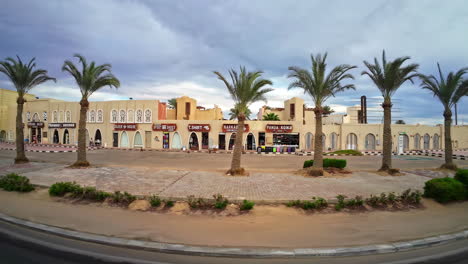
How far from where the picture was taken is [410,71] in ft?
43.8

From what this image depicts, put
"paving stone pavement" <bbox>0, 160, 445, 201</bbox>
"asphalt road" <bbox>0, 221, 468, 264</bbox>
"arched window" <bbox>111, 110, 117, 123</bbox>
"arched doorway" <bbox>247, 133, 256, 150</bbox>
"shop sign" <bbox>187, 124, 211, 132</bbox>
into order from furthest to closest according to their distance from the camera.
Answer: "arched window" <bbox>111, 110, 117, 123</bbox> < "arched doorway" <bbox>247, 133, 256, 150</bbox> < "shop sign" <bbox>187, 124, 211, 132</bbox> < "paving stone pavement" <bbox>0, 160, 445, 201</bbox> < "asphalt road" <bbox>0, 221, 468, 264</bbox>

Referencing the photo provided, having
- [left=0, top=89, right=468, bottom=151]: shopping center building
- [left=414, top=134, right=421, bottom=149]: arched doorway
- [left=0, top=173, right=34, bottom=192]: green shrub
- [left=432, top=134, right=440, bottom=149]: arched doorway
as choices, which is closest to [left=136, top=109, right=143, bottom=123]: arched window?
[left=0, top=89, right=468, bottom=151]: shopping center building

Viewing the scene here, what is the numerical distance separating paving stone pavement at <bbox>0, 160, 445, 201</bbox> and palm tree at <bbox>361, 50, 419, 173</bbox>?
1.53 m

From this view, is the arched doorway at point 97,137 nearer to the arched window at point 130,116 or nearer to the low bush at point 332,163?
the arched window at point 130,116

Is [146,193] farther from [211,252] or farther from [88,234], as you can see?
[211,252]

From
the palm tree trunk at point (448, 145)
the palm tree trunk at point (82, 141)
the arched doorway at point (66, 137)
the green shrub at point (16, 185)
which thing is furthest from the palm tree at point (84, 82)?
the arched doorway at point (66, 137)

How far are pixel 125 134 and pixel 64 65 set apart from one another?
22262 mm

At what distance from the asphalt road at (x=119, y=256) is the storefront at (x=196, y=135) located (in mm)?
27483

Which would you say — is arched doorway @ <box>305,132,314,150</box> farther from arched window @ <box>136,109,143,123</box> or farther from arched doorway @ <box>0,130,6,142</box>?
arched doorway @ <box>0,130,6,142</box>

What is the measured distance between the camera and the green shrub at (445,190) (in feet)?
25.6

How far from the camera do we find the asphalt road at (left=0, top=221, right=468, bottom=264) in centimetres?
427

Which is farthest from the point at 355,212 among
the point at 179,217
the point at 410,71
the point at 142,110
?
the point at 142,110

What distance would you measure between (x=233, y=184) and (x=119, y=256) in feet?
19.8

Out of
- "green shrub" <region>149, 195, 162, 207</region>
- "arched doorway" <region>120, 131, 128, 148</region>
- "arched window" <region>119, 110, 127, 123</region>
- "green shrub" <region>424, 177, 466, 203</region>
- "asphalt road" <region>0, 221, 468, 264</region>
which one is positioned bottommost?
"asphalt road" <region>0, 221, 468, 264</region>
